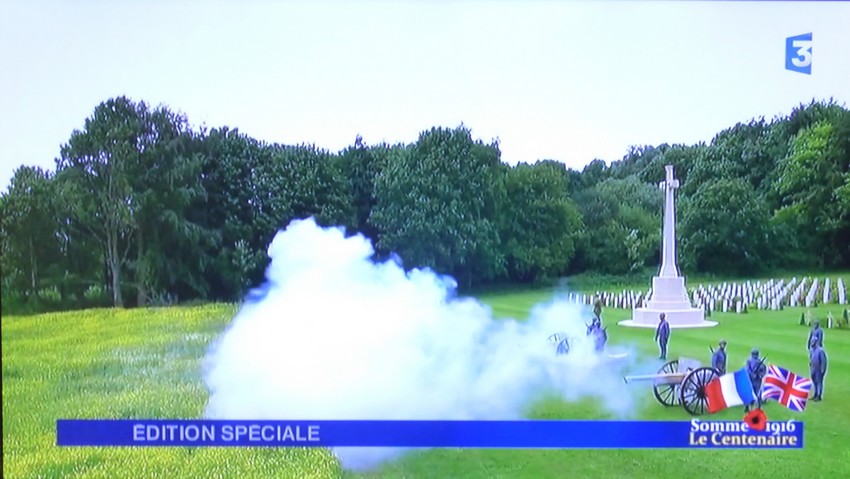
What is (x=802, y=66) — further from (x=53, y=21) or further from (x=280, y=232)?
(x=53, y=21)

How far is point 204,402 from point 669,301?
5.48ft

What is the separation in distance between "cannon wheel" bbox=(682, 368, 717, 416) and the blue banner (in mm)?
44

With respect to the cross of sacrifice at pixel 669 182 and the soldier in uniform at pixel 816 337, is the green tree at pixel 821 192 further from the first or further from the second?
the cross of sacrifice at pixel 669 182

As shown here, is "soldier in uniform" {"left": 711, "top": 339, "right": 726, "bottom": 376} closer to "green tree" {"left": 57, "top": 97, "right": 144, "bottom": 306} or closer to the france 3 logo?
the france 3 logo

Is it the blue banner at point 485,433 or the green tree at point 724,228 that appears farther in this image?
the green tree at point 724,228

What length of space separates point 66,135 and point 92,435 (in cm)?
105

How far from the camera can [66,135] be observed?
2965 mm

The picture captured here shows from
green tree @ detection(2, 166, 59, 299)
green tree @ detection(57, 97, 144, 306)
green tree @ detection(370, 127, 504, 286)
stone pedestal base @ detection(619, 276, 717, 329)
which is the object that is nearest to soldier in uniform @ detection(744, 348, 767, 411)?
stone pedestal base @ detection(619, 276, 717, 329)

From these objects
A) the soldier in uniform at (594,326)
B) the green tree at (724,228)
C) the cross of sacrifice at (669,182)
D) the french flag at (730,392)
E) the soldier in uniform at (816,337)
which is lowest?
the french flag at (730,392)

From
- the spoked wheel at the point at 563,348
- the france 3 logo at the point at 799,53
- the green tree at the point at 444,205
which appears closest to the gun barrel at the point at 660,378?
the spoked wheel at the point at 563,348

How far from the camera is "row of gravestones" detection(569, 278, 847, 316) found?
296cm

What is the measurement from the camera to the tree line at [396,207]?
9.68 ft

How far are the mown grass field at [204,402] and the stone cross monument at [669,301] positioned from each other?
0.14ft

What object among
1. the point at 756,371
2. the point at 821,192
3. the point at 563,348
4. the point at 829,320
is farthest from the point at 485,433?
the point at 821,192
